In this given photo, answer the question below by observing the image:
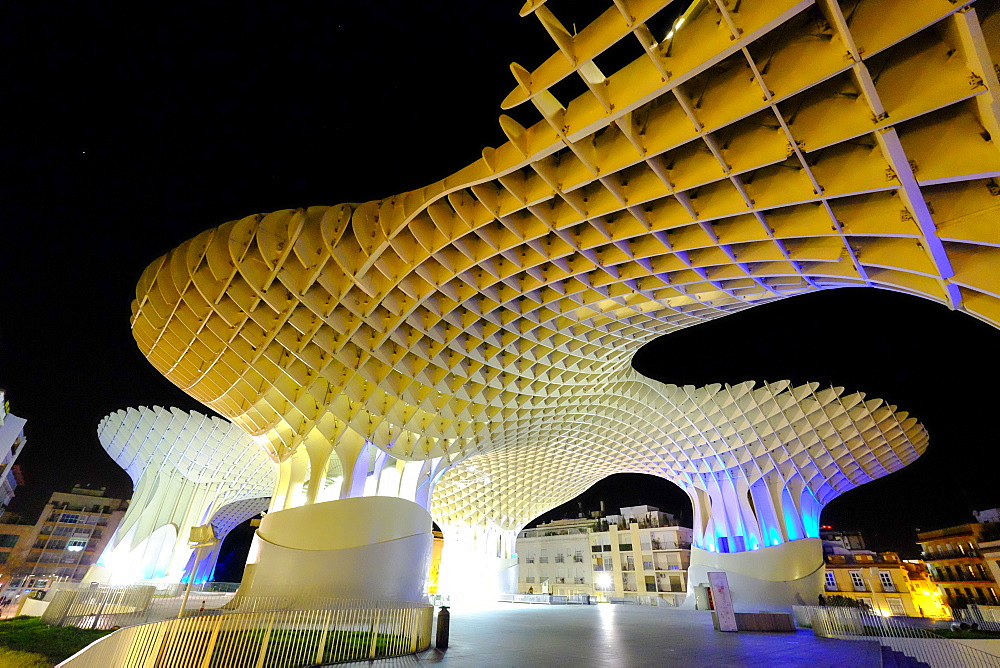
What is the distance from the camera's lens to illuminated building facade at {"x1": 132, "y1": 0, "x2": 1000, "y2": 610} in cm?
808

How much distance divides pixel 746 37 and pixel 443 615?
15.3 metres

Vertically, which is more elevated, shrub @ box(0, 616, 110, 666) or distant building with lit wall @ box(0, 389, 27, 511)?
distant building with lit wall @ box(0, 389, 27, 511)

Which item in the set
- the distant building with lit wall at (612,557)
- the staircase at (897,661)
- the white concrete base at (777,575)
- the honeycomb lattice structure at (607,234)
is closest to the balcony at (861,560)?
the distant building with lit wall at (612,557)

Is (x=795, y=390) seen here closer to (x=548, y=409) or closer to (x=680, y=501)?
(x=548, y=409)

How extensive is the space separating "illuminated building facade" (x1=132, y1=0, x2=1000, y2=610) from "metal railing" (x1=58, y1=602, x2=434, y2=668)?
9.33 m

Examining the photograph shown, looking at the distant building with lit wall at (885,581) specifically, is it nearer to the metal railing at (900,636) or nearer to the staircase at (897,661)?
the metal railing at (900,636)

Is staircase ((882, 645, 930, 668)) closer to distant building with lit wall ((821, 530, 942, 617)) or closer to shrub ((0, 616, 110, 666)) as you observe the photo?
shrub ((0, 616, 110, 666))

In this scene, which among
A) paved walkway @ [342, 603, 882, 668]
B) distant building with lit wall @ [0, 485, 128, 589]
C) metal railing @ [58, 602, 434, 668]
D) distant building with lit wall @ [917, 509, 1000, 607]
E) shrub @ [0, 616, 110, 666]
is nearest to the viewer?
metal railing @ [58, 602, 434, 668]

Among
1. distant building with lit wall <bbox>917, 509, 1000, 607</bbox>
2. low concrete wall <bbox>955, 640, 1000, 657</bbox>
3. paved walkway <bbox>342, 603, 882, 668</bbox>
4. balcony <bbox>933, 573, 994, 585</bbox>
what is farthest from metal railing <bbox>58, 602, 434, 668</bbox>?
balcony <bbox>933, 573, 994, 585</bbox>

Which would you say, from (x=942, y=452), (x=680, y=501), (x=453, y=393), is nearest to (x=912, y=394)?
(x=942, y=452)

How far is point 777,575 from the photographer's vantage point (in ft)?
107

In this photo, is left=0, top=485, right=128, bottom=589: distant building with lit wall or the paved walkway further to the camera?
left=0, top=485, right=128, bottom=589: distant building with lit wall

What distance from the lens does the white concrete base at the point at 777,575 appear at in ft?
105

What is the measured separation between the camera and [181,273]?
1897cm
